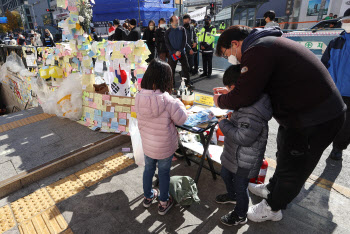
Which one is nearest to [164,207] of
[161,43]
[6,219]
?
[6,219]

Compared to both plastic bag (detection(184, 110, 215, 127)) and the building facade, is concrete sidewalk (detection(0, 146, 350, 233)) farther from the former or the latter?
the building facade

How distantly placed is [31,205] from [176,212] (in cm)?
170

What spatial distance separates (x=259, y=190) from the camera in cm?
249

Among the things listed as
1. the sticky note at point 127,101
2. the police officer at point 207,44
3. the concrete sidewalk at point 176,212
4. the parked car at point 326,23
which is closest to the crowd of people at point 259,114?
the concrete sidewalk at point 176,212

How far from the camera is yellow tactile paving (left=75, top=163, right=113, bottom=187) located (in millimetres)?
2856

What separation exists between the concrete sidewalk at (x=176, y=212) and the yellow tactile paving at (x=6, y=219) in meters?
0.08

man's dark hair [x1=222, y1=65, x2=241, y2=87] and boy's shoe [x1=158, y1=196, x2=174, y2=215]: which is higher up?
man's dark hair [x1=222, y1=65, x2=241, y2=87]

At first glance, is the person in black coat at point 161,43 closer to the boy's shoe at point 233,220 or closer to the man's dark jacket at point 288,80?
the man's dark jacket at point 288,80

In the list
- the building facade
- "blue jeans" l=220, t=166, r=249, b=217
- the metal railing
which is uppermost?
the building facade

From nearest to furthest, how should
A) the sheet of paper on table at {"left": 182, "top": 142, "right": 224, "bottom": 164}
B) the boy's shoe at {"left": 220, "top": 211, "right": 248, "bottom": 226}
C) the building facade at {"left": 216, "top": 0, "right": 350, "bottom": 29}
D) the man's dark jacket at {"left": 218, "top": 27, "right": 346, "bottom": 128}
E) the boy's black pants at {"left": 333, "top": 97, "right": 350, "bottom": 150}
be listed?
the man's dark jacket at {"left": 218, "top": 27, "right": 346, "bottom": 128}
the boy's shoe at {"left": 220, "top": 211, "right": 248, "bottom": 226}
the sheet of paper on table at {"left": 182, "top": 142, "right": 224, "bottom": 164}
the boy's black pants at {"left": 333, "top": 97, "right": 350, "bottom": 150}
the building facade at {"left": 216, "top": 0, "right": 350, "bottom": 29}

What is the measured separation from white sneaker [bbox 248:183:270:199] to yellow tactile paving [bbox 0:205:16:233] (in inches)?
104

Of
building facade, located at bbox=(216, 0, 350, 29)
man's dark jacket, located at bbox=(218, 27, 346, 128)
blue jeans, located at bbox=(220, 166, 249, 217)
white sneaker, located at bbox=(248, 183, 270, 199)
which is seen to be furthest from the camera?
building facade, located at bbox=(216, 0, 350, 29)

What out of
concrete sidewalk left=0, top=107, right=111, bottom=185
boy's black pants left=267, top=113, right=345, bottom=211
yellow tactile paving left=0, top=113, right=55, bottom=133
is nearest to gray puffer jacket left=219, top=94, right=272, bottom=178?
boy's black pants left=267, top=113, right=345, bottom=211

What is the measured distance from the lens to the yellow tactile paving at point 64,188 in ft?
8.57
